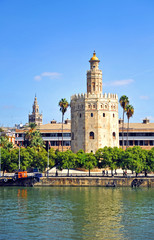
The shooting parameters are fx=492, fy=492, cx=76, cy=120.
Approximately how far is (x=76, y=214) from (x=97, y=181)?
30133mm

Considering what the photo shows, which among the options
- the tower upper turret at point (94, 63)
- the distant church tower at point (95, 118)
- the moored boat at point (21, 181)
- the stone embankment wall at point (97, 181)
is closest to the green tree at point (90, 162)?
the stone embankment wall at point (97, 181)

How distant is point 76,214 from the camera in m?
50.6

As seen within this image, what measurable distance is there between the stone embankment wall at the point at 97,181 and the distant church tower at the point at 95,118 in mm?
17944

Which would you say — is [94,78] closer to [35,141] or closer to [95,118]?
[95,118]

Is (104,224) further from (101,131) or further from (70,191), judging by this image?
(101,131)

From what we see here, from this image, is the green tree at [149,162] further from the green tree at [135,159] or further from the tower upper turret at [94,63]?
the tower upper turret at [94,63]

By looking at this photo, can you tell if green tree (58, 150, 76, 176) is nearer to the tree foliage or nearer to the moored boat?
the tree foliage

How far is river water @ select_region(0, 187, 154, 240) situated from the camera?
41.2 meters

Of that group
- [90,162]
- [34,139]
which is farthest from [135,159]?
[34,139]

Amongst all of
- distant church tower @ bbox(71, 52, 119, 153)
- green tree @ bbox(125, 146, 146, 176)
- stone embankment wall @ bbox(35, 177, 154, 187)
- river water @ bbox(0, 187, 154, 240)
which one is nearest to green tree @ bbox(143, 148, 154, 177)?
green tree @ bbox(125, 146, 146, 176)

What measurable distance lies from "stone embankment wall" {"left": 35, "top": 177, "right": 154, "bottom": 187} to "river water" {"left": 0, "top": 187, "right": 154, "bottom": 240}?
18.5ft

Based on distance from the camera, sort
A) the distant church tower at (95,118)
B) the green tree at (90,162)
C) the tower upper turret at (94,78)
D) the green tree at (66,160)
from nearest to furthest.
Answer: the green tree at (90,162), the green tree at (66,160), the distant church tower at (95,118), the tower upper turret at (94,78)

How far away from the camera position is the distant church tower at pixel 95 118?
9850cm

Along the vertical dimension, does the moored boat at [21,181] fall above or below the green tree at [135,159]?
below
